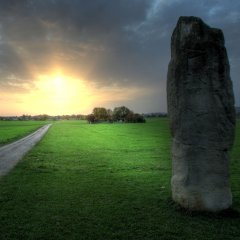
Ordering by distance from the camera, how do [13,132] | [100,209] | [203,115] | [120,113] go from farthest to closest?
[120,113], [13,132], [100,209], [203,115]

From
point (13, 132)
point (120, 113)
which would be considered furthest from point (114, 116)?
point (13, 132)

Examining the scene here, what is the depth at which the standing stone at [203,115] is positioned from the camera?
9.49m

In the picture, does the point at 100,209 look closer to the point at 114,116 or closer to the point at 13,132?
the point at 13,132

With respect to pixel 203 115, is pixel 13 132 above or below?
below

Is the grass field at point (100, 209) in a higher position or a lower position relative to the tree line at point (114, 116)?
lower

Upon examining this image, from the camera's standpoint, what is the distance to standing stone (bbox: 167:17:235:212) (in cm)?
949

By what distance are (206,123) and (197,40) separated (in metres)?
2.29

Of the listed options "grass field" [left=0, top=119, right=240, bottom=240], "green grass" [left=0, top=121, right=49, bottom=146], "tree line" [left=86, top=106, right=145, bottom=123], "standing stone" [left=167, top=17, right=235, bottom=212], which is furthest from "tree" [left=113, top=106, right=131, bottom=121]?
"standing stone" [left=167, top=17, right=235, bottom=212]

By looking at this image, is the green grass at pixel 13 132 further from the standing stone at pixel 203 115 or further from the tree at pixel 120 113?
the tree at pixel 120 113

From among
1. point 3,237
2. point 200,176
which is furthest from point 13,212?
point 200,176

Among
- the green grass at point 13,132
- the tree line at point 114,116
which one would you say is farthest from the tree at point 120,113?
the green grass at point 13,132

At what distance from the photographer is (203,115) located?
31.2 feet

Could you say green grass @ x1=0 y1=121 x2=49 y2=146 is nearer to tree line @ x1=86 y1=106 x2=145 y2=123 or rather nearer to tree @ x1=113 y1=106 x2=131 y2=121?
tree line @ x1=86 y1=106 x2=145 y2=123

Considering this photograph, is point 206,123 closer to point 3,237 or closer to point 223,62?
point 223,62
